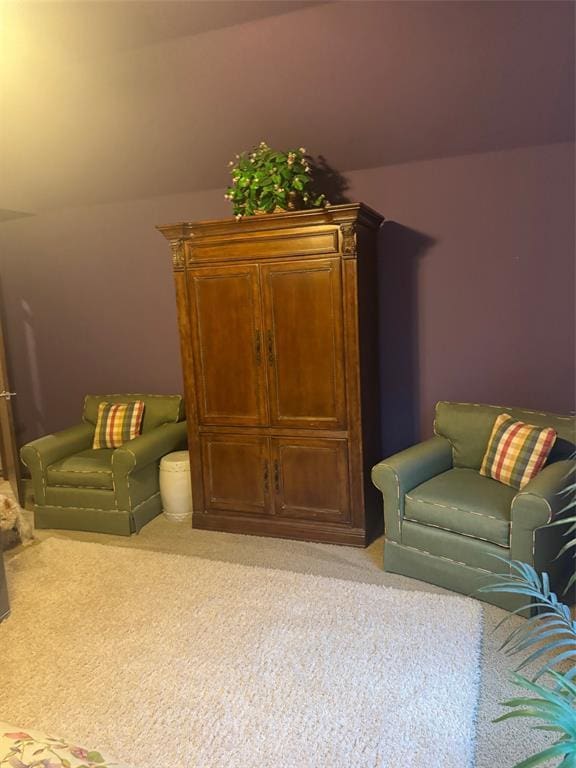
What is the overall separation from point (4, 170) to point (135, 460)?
7.93 ft

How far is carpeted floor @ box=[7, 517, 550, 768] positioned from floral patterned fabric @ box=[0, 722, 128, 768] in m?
1.28

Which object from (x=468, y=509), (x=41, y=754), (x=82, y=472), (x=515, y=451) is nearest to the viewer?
(x=41, y=754)

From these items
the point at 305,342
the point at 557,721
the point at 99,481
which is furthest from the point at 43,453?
the point at 557,721

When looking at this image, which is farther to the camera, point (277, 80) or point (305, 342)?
point (305, 342)

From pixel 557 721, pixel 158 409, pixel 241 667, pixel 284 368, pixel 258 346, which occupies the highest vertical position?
pixel 258 346

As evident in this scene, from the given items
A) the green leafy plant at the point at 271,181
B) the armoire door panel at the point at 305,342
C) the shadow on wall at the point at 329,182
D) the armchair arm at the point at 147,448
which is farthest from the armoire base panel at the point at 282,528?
the shadow on wall at the point at 329,182

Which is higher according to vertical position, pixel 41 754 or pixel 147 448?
pixel 147 448

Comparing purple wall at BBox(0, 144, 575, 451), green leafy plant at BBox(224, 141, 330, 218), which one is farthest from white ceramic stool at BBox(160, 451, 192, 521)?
green leafy plant at BBox(224, 141, 330, 218)

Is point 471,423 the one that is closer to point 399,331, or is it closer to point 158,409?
point 399,331

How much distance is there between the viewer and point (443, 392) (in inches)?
154

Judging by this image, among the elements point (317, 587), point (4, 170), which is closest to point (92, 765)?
point (317, 587)

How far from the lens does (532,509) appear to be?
2607 millimetres

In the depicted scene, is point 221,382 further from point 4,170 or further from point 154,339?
point 4,170

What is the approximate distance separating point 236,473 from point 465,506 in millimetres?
1486
